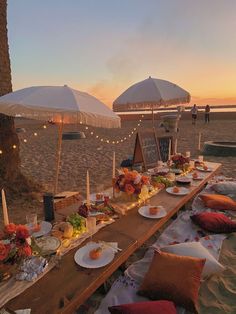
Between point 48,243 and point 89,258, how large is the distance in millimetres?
511

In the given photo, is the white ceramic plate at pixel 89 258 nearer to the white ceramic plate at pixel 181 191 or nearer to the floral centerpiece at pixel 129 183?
the floral centerpiece at pixel 129 183

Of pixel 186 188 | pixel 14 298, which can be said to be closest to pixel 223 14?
pixel 186 188

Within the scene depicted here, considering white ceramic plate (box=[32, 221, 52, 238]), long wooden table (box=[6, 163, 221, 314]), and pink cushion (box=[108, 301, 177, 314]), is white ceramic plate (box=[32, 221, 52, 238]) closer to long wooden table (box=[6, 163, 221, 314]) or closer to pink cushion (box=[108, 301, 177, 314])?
long wooden table (box=[6, 163, 221, 314])

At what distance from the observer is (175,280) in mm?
2600

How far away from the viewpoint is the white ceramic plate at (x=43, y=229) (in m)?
2.84

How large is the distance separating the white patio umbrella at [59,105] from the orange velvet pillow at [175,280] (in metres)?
2.06

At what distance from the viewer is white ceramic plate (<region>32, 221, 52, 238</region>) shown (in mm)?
Result: 2842

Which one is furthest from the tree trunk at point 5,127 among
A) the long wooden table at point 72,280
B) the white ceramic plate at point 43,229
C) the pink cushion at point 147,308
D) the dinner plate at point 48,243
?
the pink cushion at point 147,308

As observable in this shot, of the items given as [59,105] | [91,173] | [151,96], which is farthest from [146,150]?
[59,105]

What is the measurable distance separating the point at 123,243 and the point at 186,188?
92.2 inches

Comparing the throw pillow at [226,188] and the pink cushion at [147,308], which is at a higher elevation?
the pink cushion at [147,308]

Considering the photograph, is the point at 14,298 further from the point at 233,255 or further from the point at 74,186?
the point at 74,186

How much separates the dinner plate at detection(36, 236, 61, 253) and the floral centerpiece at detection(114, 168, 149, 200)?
1.32 m

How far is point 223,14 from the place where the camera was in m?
12.2
